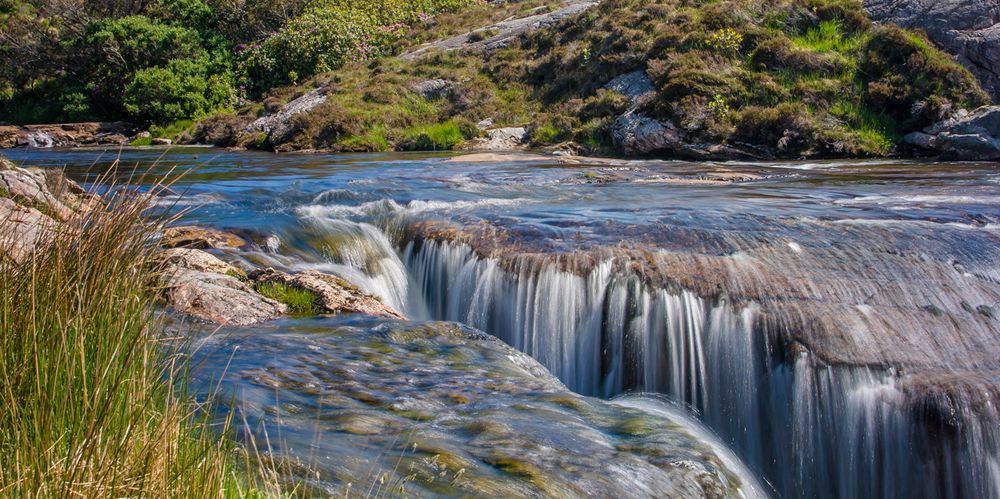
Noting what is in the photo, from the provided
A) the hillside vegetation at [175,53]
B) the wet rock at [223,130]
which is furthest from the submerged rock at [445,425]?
the hillside vegetation at [175,53]

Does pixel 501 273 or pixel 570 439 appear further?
pixel 501 273

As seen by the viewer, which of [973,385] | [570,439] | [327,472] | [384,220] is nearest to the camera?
[327,472]

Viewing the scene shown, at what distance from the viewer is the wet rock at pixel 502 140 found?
2800cm

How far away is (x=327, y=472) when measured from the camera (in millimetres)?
3934

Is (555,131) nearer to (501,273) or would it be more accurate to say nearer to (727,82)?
(727,82)

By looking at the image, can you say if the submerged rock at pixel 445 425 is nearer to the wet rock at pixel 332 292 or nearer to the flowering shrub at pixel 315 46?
the wet rock at pixel 332 292

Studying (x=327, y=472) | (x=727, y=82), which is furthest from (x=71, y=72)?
(x=327, y=472)

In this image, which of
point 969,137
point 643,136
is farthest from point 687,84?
point 969,137

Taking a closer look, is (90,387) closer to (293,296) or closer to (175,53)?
(293,296)

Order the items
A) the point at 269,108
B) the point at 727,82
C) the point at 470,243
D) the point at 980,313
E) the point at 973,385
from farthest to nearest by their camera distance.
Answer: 1. the point at 269,108
2. the point at 727,82
3. the point at 470,243
4. the point at 980,313
5. the point at 973,385

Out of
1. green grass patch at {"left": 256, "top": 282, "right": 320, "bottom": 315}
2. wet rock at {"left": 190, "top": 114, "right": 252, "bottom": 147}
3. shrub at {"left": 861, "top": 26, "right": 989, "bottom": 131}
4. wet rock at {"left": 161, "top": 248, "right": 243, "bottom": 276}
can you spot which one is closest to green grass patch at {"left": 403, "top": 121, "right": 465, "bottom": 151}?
wet rock at {"left": 190, "top": 114, "right": 252, "bottom": 147}

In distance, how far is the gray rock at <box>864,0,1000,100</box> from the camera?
24578 millimetres

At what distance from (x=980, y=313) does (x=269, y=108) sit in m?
32.0

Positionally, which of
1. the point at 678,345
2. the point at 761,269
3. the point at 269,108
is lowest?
the point at 678,345
